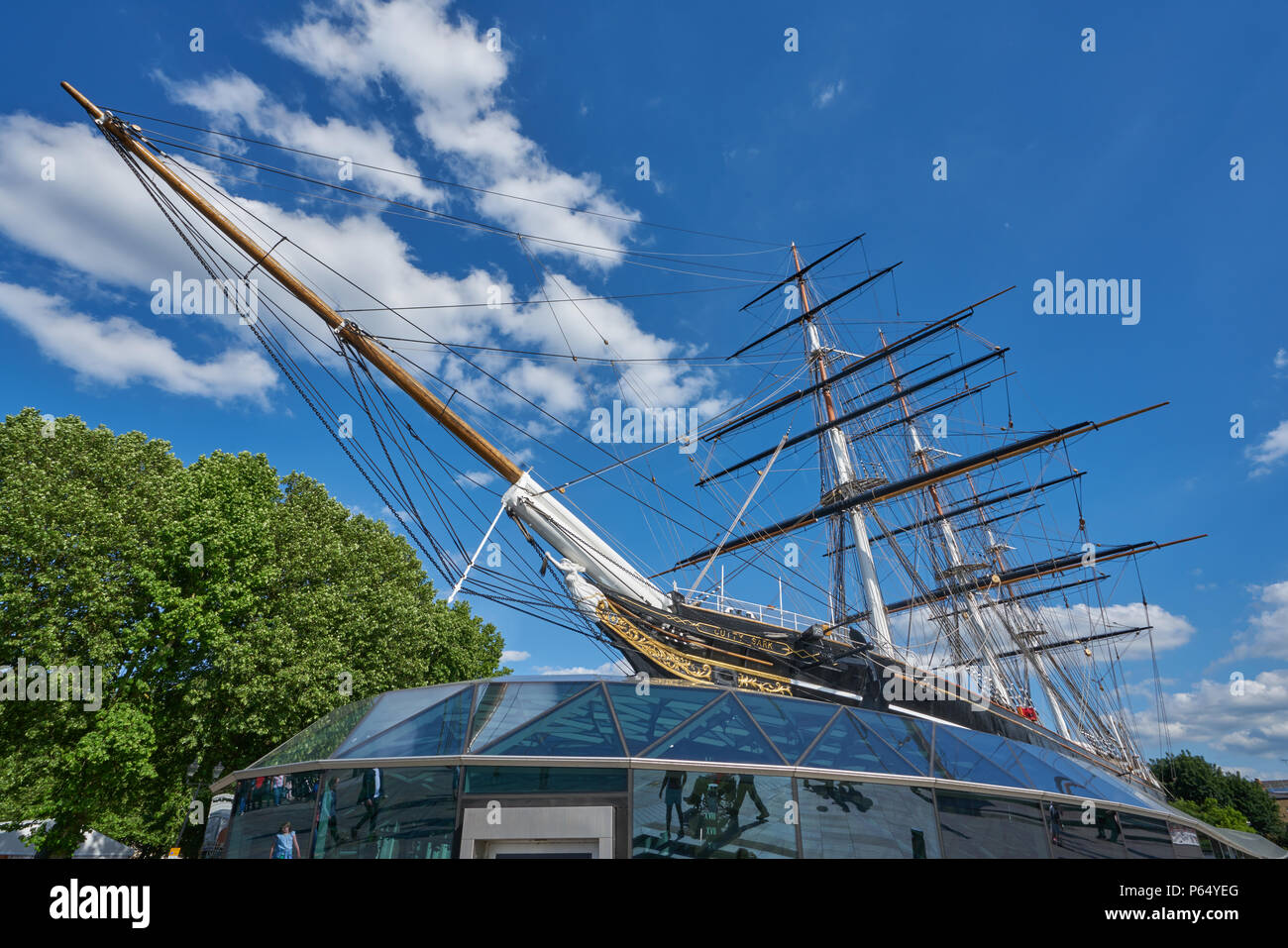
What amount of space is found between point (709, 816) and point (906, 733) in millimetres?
4048

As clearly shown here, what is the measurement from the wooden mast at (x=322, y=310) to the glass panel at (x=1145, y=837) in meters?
15.9

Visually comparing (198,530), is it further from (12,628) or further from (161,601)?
(12,628)

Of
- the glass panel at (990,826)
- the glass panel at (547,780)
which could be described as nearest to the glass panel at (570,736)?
the glass panel at (547,780)

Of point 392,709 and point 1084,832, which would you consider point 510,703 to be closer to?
point 392,709

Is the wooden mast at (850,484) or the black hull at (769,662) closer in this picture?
the black hull at (769,662)

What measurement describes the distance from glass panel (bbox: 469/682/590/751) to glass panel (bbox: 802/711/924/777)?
356 cm

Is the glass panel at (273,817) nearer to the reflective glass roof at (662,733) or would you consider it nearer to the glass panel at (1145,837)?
the reflective glass roof at (662,733)

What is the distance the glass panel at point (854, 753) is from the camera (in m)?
8.33

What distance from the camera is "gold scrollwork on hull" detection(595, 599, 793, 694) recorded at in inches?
752

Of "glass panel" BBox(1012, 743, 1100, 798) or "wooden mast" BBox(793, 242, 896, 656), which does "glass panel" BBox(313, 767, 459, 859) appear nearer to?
"glass panel" BBox(1012, 743, 1100, 798)

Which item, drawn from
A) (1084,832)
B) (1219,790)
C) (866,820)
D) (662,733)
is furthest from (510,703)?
(1219,790)
